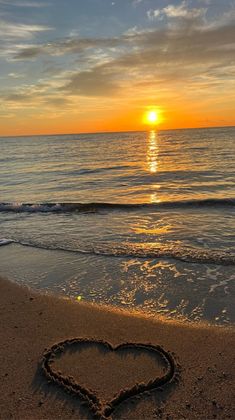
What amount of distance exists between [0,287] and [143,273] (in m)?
2.72

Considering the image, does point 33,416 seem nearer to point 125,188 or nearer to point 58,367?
point 58,367

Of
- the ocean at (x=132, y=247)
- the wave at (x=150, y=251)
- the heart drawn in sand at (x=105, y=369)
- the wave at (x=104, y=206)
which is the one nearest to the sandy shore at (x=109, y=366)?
the heart drawn in sand at (x=105, y=369)

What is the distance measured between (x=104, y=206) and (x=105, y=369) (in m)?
11.5

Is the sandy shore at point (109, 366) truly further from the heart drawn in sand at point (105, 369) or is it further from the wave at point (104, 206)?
the wave at point (104, 206)

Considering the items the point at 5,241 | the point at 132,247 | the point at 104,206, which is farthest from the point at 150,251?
the point at 104,206

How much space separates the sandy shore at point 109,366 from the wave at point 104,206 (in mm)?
9364

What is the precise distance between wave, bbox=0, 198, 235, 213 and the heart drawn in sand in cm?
1012

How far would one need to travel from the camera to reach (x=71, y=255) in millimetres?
8805

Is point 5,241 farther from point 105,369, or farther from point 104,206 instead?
point 105,369

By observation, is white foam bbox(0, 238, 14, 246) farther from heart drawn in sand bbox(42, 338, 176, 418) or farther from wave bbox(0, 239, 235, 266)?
heart drawn in sand bbox(42, 338, 176, 418)

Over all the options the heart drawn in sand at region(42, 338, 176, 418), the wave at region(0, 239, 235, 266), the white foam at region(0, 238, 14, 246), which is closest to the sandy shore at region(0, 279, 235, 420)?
the heart drawn in sand at region(42, 338, 176, 418)

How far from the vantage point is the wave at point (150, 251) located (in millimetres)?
8227

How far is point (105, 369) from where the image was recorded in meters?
4.40

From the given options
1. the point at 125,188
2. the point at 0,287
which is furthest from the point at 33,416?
the point at 125,188
